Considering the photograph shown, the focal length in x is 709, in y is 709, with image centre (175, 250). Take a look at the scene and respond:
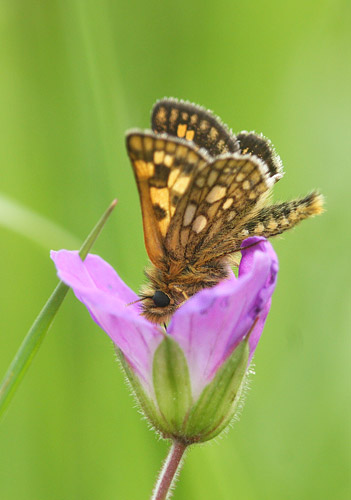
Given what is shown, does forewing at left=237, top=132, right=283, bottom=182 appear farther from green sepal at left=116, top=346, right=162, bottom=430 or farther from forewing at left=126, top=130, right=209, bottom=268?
green sepal at left=116, top=346, right=162, bottom=430

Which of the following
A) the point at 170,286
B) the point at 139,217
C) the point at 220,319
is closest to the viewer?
the point at 220,319

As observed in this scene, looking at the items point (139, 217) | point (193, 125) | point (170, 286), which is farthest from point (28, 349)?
point (139, 217)

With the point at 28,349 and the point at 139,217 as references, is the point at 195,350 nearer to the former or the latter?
the point at 28,349

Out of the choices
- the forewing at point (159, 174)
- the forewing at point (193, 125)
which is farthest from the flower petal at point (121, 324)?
the forewing at point (193, 125)

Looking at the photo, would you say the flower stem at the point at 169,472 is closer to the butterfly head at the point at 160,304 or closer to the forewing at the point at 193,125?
the butterfly head at the point at 160,304

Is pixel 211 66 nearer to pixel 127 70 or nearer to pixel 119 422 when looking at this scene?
pixel 127 70
